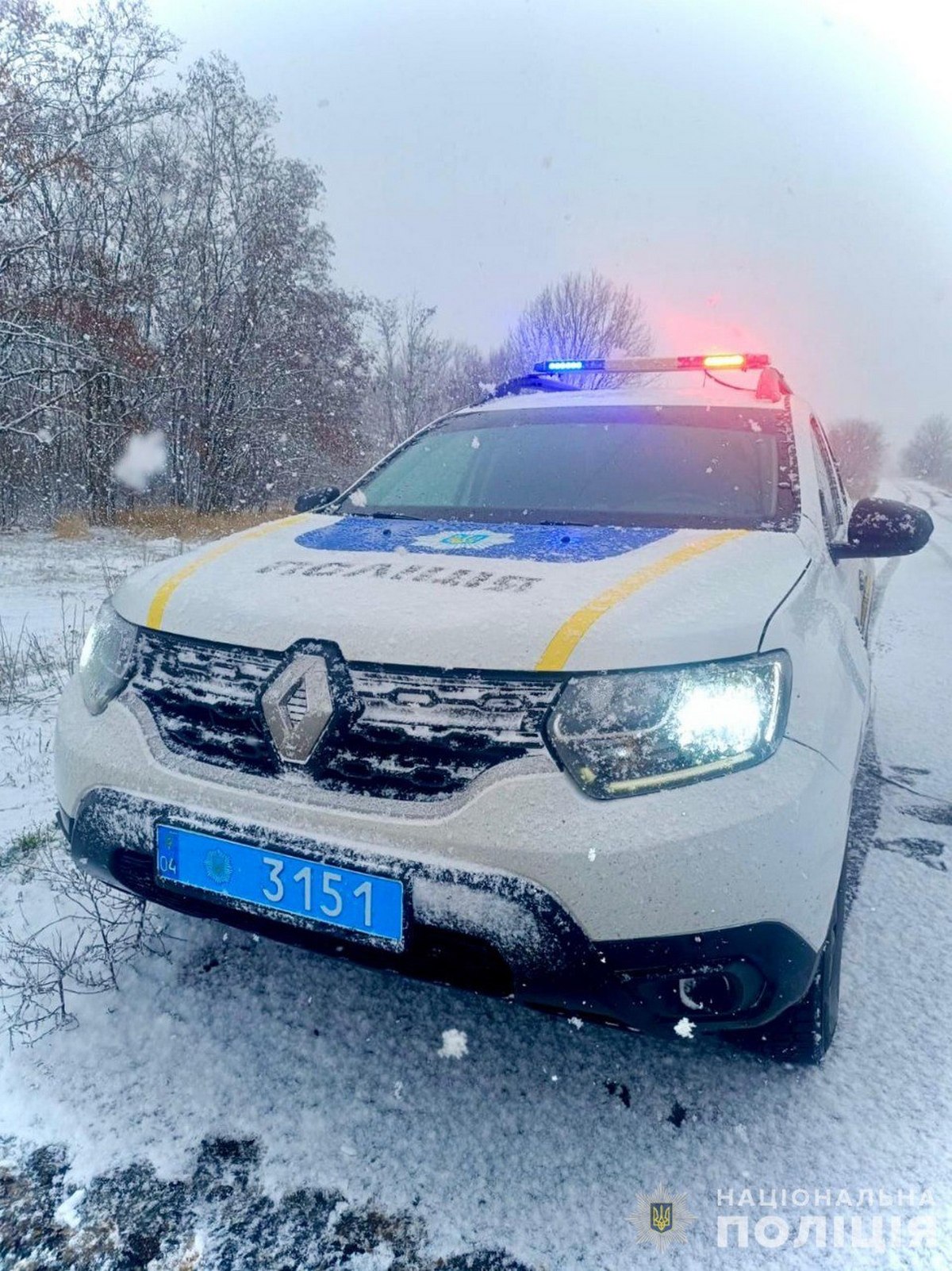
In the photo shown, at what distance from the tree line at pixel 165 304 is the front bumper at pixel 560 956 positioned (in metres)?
15.6

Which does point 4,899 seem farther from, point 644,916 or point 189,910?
point 644,916

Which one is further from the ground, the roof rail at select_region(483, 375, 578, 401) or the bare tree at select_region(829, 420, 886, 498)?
the roof rail at select_region(483, 375, 578, 401)

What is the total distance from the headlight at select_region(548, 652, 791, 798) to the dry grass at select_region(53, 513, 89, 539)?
57.9 feet

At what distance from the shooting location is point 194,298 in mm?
23531

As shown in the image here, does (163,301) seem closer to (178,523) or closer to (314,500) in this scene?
(178,523)

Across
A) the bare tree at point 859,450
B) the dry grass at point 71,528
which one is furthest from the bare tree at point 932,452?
the dry grass at point 71,528

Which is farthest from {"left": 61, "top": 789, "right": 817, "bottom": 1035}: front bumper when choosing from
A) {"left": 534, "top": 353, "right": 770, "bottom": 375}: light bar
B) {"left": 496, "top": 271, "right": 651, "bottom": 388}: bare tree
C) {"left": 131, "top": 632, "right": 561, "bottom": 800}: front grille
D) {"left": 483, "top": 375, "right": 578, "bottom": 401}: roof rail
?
{"left": 496, "top": 271, "right": 651, "bottom": 388}: bare tree

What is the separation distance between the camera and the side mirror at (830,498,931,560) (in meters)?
2.32

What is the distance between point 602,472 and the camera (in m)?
2.74

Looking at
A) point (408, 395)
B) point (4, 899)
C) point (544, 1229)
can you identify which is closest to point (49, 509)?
point (408, 395)

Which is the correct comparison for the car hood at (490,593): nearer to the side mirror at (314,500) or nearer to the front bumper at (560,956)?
the front bumper at (560,956)

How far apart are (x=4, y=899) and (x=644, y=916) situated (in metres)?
2.06

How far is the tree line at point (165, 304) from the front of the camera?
48.7 ft

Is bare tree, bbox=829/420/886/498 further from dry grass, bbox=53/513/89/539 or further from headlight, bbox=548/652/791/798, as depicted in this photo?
headlight, bbox=548/652/791/798
